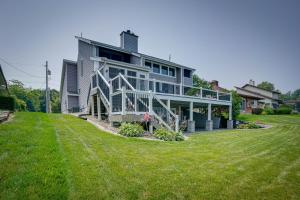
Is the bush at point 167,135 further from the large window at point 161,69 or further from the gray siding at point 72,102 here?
the gray siding at point 72,102

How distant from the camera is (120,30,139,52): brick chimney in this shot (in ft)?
65.8

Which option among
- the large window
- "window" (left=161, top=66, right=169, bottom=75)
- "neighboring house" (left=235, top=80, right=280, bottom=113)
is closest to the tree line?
the large window

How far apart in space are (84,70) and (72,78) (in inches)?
140

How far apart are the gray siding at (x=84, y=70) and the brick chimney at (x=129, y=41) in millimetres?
4507

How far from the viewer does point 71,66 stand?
1988cm

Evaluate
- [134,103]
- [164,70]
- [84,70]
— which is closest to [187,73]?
[164,70]

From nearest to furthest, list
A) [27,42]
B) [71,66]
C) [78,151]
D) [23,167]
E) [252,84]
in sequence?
[23,167], [78,151], [27,42], [71,66], [252,84]

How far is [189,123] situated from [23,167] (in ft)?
35.1

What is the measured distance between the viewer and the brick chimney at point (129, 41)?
20.1 meters

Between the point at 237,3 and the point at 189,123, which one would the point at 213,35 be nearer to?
the point at 237,3

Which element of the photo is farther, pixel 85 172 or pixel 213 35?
pixel 213 35

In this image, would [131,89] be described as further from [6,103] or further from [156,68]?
[6,103]

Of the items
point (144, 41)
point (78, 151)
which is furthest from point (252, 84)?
point (78, 151)

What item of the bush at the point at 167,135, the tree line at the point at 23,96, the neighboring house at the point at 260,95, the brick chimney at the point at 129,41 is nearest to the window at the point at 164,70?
the brick chimney at the point at 129,41
